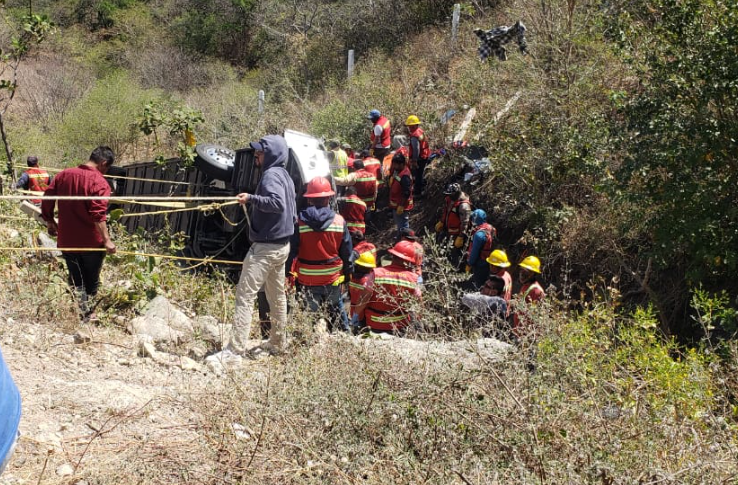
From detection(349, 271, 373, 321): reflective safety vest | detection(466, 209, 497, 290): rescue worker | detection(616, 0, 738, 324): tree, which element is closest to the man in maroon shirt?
detection(349, 271, 373, 321): reflective safety vest

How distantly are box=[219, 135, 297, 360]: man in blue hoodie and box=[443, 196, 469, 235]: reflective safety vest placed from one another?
4.02m

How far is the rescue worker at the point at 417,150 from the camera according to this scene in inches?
423

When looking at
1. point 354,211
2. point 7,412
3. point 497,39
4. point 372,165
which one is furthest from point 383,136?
point 7,412

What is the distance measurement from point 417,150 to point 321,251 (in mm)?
5378

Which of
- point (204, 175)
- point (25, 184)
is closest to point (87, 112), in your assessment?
point (25, 184)

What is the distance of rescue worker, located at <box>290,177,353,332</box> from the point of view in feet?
18.8

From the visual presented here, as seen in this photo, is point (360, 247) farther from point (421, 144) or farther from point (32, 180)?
point (32, 180)

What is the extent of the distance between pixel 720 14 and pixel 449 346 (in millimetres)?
4290

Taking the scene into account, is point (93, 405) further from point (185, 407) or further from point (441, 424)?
point (441, 424)

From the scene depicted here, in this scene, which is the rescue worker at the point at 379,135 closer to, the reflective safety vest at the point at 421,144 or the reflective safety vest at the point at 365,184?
the reflective safety vest at the point at 421,144

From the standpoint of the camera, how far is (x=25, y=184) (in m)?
9.95

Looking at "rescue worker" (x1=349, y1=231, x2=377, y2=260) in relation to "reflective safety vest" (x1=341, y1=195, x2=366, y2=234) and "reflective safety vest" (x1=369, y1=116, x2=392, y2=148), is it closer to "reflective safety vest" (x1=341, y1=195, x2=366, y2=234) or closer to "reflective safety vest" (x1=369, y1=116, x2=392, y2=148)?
"reflective safety vest" (x1=341, y1=195, x2=366, y2=234)

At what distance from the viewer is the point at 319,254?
19.0 ft

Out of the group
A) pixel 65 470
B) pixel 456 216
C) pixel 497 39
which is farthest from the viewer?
pixel 497 39
